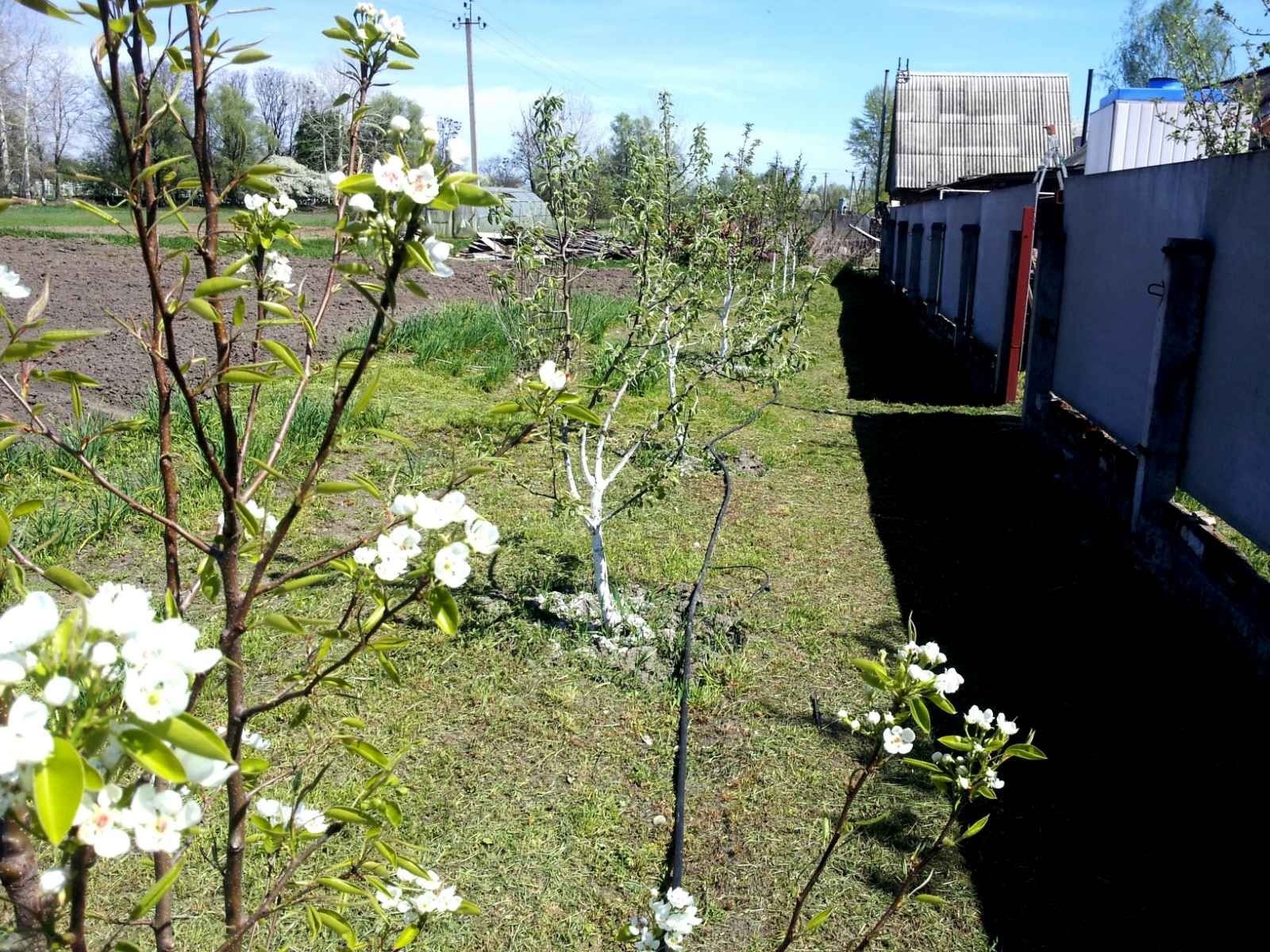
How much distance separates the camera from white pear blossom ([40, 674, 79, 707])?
2.52 ft

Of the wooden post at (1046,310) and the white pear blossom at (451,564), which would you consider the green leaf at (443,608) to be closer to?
the white pear blossom at (451,564)

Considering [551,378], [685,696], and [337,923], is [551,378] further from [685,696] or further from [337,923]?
[685,696]

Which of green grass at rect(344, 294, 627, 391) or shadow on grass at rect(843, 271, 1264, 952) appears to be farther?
green grass at rect(344, 294, 627, 391)

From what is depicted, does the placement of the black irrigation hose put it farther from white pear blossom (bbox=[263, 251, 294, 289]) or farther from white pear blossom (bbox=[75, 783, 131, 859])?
white pear blossom (bbox=[75, 783, 131, 859])

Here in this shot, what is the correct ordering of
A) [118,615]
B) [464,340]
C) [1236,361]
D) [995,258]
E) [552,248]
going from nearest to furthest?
1. [118,615]
2. [1236,361]
3. [552,248]
4. [995,258]
5. [464,340]

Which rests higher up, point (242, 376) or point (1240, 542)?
point (242, 376)

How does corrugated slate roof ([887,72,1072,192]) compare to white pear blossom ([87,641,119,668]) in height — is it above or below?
above

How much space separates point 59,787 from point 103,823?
0.66 ft

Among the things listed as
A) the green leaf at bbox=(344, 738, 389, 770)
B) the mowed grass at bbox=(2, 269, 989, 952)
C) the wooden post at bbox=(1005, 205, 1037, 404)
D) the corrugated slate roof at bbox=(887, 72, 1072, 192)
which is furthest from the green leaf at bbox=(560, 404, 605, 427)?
the corrugated slate roof at bbox=(887, 72, 1072, 192)

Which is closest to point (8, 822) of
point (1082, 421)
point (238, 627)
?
point (238, 627)

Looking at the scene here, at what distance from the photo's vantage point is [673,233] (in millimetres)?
5820

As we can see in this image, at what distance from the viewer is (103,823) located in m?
0.91

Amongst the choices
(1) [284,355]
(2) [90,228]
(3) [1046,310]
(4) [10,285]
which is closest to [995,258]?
(3) [1046,310]

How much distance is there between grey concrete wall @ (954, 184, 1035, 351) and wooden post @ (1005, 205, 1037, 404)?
5.9 inches
